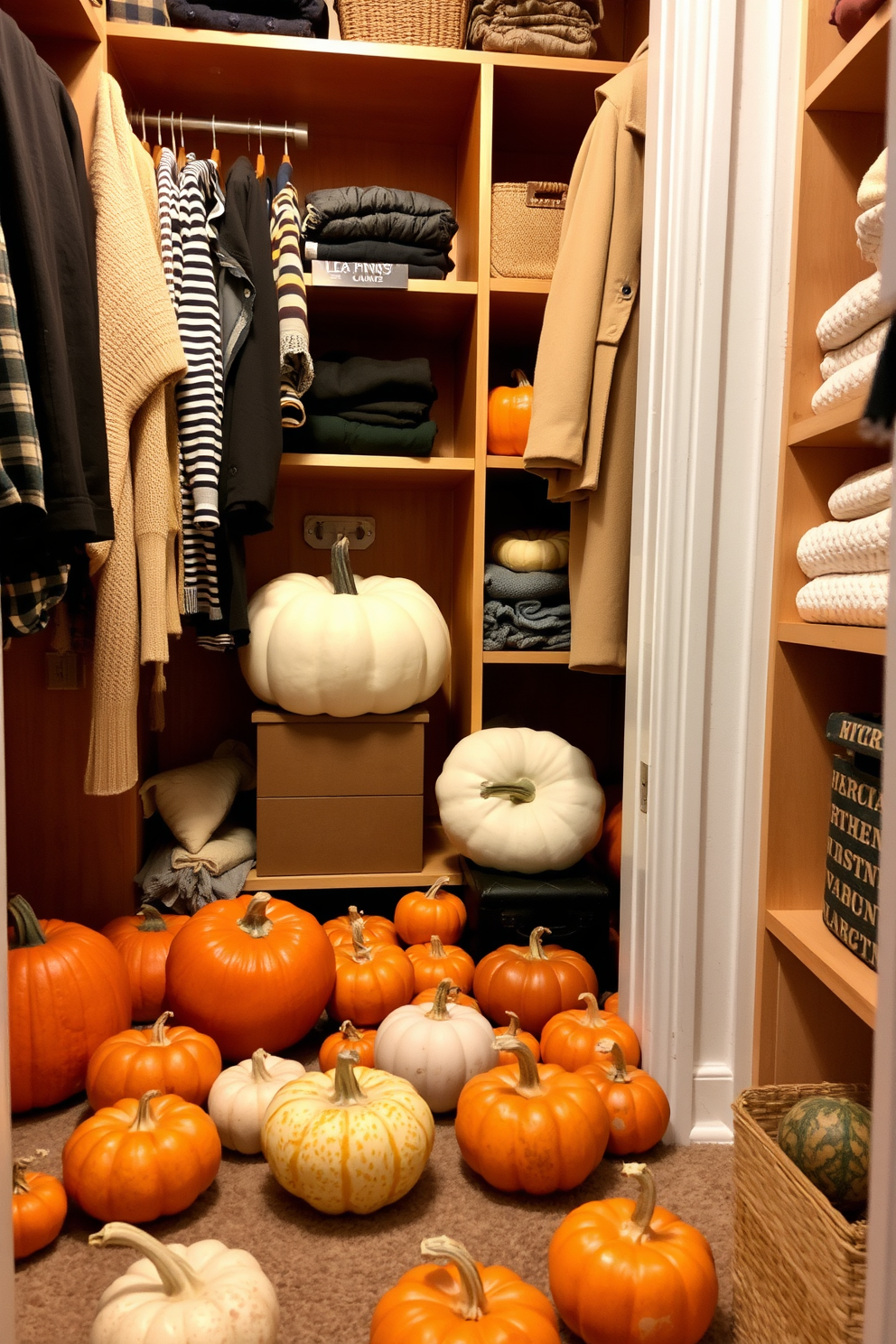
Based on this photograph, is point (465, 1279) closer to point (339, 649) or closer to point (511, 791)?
point (511, 791)

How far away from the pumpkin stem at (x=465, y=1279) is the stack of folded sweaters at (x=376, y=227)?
1869 mm

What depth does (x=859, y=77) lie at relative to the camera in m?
1.12

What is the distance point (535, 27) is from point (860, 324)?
56.3 inches

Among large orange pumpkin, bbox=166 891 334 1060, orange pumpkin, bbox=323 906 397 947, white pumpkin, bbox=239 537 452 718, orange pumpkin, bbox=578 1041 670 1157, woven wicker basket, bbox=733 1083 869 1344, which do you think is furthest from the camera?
white pumpkin, bbox=239 537 452 718

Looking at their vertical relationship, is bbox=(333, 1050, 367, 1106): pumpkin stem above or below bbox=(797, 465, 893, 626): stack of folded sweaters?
below

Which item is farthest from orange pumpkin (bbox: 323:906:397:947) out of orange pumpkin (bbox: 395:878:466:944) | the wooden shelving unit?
the wooden shelving unit

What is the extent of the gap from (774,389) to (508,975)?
1042mm

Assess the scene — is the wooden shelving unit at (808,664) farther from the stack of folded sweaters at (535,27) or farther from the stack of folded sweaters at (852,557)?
the stack of folded sweaters at (535,27)

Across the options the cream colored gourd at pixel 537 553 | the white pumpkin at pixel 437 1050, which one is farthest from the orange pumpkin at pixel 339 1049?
the cream colored gourd at pixel 537 553

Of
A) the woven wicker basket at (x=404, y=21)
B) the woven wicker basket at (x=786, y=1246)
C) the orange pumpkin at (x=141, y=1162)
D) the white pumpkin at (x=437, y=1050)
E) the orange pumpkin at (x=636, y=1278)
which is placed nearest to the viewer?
the woven wicker basket at (x=786, y=1246)

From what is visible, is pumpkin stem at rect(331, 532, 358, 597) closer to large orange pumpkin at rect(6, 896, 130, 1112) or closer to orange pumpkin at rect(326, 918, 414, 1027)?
orange pumpkin at rect(326, 918, 414, 1027)

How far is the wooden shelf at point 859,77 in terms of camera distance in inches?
40.9

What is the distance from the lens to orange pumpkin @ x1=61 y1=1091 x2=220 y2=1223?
3.76 ft

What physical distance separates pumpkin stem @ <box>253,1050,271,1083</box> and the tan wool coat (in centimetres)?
89
